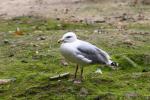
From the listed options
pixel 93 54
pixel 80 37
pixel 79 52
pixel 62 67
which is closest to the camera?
pixel 79 52

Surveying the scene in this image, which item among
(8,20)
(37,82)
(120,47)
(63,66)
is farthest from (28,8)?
(37,82)

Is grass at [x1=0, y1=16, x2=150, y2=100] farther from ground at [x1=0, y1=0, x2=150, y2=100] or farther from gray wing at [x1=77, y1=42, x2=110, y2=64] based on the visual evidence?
gray wing at [x1=77, y1=42, x2=110, y2=64]

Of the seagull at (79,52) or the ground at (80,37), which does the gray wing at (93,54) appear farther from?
the ground at (80,37)

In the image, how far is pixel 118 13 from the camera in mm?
15383

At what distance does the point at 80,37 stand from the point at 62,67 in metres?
2.78

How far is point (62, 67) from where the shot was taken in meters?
9.24

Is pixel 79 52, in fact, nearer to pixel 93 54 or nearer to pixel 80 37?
pixel 93 54

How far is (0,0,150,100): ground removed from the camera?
7.64 metres

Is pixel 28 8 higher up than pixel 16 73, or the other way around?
pixel 16 73

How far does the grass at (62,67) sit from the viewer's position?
7.54 meters

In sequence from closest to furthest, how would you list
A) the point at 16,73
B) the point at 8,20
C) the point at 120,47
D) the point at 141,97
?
the point at 141,97
the point at 16,73
the point at 120,47
the point at 8,20

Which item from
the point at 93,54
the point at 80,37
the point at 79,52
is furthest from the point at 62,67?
the point at 80,37

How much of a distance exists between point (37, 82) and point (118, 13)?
7529 millimetres

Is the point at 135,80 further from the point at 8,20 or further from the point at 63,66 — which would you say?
the point at 8,20
